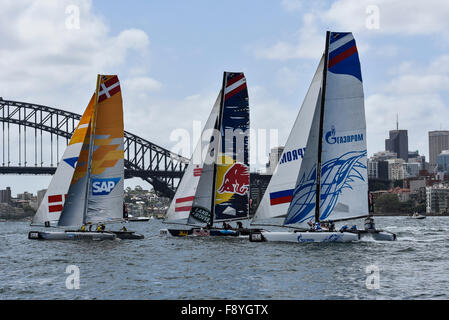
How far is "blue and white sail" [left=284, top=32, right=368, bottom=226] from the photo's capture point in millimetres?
26281

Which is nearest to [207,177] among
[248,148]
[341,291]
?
[248,148]

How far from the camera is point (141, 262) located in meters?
23.7

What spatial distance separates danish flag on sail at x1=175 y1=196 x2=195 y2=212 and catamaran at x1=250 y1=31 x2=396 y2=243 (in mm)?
6504

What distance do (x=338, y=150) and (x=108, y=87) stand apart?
33.4 feet

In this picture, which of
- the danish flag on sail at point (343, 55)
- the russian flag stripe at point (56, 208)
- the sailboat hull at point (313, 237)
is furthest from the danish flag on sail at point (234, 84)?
the russian flag stripe at point (56, 208)

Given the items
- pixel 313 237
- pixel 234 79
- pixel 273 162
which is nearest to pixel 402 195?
pixel 273 162

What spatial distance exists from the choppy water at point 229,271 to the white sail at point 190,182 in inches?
144

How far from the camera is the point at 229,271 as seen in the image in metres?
20.8

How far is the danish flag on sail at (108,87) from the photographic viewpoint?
3044 cm

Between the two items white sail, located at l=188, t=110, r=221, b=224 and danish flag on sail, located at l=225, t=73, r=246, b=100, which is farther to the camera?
danish flag on sail, located at l=225, t=73, r=246, b=100

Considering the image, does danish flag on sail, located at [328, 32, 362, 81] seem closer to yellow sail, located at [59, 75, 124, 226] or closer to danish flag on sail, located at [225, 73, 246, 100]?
danish flag on sail, located at [225, 73, 246, 100]

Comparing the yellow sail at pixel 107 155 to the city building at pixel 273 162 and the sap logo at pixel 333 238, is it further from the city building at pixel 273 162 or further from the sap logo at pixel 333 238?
the city building at pixel 273 162

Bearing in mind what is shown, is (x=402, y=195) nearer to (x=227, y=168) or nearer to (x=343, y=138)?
(x=227, y=168)

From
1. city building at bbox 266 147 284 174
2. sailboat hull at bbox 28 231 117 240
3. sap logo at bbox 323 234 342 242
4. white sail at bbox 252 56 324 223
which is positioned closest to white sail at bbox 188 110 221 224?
sailboat hull at bbox 28 231 117 240
